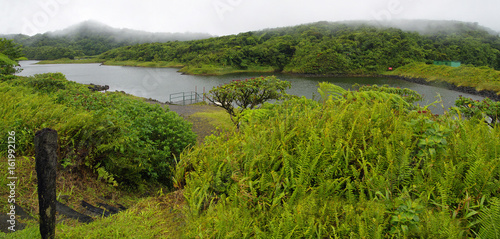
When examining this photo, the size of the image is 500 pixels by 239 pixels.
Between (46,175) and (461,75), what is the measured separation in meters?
56.5

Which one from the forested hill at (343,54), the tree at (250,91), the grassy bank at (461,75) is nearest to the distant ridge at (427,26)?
the forested hill at (343,54)

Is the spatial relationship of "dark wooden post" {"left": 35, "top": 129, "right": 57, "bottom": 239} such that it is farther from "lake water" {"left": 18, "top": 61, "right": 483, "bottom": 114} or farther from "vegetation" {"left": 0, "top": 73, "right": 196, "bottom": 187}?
"lake water" {"left": 18, "top": 61, "right": 483, "bottom": 114}

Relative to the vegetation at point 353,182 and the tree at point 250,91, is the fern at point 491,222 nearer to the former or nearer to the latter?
the vegetation at point 353,182

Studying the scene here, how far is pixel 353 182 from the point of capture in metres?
1.99

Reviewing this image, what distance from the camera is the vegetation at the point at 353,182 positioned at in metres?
1.56

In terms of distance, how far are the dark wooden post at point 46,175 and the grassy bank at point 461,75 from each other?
44992mm

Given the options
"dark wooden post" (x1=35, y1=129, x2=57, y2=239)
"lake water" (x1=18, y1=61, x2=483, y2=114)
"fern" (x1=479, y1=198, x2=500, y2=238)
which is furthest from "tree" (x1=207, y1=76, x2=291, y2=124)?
"lake water" (x1=18, y1=61, x2=483, y2=114)

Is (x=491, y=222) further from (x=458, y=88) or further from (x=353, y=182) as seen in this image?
(x=458, y=88)

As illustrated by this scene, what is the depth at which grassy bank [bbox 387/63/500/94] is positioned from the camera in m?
36.5

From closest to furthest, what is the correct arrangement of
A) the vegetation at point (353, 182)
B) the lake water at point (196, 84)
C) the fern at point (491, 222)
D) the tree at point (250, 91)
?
the fern at point (491, 222)
the vegetation at point (353, 182)
the tree at point (250, 91)
the lake water at point (196, 84)

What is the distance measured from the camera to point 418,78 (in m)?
52.2

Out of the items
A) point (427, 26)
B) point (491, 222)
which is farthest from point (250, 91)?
point (427, 26)

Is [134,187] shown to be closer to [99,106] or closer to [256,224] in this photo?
[99,106]

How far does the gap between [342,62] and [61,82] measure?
63.2 meters
